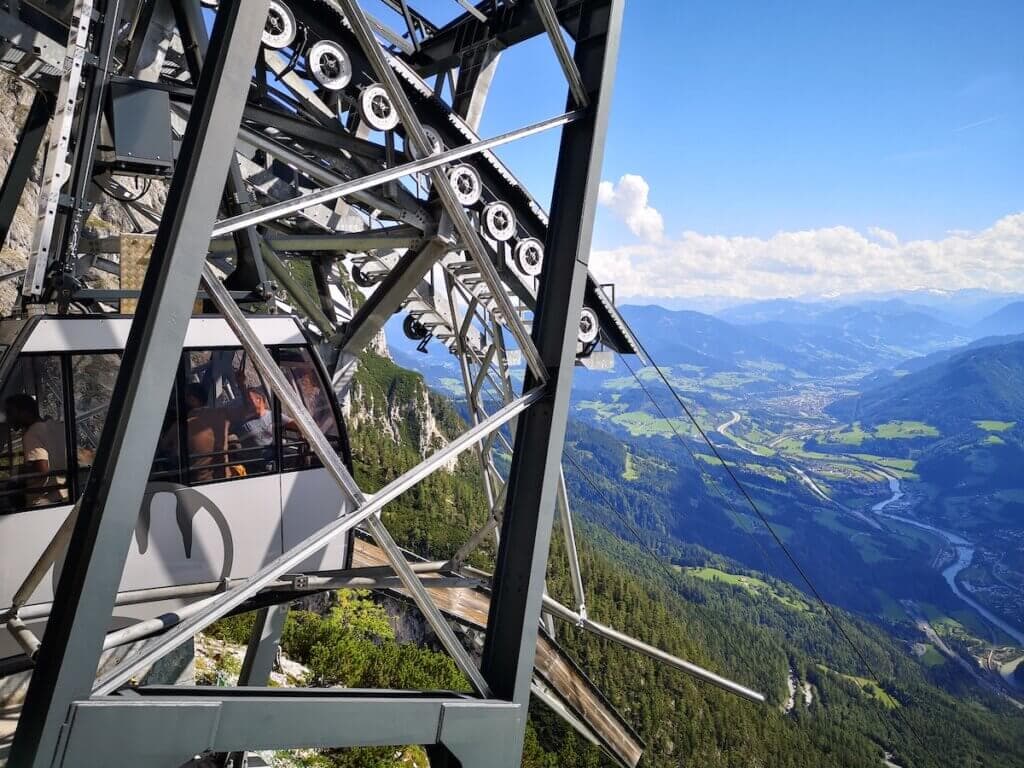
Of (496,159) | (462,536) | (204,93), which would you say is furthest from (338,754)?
(462,536)

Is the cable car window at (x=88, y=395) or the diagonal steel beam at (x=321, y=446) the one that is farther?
the cable car window at (x=88, y=395)

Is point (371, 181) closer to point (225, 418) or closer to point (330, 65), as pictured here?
point (225, 418)

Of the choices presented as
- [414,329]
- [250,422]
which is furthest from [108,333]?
[414,329]

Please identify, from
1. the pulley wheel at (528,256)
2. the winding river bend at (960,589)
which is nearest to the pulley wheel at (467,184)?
the pulley wheel at (528,256)

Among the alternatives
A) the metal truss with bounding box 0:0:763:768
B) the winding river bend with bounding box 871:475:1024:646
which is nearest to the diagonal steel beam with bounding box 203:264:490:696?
the metal truss with bounding box 0:0:763:768

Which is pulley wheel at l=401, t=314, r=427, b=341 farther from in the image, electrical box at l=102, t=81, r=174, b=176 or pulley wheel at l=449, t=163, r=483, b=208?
electrical box at l=102, t=81, r=174, b=176

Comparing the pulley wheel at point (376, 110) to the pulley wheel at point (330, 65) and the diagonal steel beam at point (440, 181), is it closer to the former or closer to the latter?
the pulley wheel at point (330, 65)
